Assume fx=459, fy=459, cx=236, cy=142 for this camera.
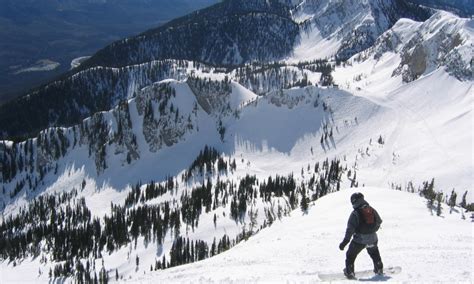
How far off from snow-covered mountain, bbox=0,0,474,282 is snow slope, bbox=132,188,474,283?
0.22 m

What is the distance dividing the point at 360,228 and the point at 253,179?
10107cm

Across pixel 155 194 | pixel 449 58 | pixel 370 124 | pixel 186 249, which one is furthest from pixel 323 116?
pixel 186 249

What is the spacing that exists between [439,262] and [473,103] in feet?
357

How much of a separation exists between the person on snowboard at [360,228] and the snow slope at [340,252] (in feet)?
4.92

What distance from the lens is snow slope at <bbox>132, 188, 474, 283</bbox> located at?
25734mm

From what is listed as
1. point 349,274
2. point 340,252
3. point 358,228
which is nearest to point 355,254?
point 349,274

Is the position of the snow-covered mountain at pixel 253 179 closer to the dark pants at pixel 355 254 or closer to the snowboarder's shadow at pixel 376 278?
the snowboarder's shadow at pixel 376 278

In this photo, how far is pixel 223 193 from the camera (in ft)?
396

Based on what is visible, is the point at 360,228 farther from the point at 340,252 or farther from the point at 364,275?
the point at 340,252

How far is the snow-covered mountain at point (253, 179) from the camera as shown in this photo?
125 feet

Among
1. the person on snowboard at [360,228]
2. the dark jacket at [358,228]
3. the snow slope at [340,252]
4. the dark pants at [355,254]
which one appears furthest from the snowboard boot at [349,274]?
the dark jacket at [358,228]

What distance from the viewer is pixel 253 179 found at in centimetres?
12462

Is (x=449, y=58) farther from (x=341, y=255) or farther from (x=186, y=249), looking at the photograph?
(x=341, y=255)

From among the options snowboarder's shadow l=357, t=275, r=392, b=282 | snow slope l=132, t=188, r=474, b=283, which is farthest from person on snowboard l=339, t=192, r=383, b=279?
snow slope l=132, t=188, r=474, b=283
